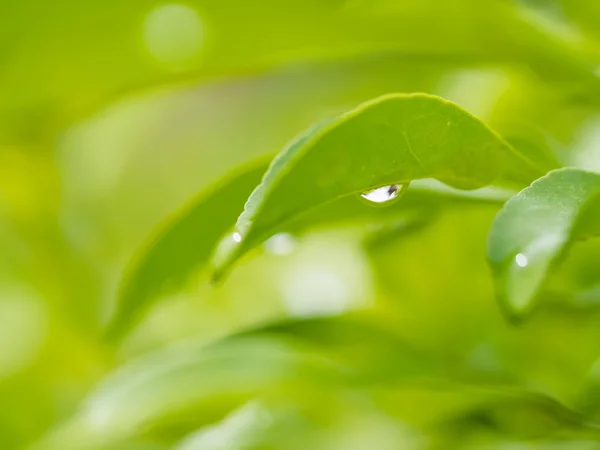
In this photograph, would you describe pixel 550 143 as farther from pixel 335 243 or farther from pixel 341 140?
pixel 335 243

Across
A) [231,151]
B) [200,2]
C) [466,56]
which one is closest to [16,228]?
[231,151]

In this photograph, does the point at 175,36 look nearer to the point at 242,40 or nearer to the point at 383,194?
the point at 242,40

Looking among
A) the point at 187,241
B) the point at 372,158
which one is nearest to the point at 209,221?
the point at 187,241

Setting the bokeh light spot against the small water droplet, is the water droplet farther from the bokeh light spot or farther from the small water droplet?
the bokeh light spot

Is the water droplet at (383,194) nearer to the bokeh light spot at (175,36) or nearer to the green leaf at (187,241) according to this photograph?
the green leaf at (187,241)

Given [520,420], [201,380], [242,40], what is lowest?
[520,420]

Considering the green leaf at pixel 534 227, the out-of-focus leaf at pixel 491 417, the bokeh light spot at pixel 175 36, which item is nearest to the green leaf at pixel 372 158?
the green leaf at pixel 534 227
